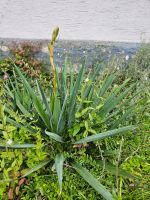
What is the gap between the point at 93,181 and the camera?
105 inches

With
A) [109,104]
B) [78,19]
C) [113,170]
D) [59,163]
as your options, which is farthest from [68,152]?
A: [78,19]

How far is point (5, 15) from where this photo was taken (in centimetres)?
571

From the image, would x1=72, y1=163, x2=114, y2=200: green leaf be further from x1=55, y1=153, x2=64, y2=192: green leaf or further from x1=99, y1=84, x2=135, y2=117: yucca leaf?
x1=99, y1=84, x2=135, y2=117: yucca leaf

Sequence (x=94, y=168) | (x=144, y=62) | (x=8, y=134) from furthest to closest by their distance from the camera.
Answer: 1. (x=144, y=62)
2. (x=94, y=168)
3. (x=8, y=134)

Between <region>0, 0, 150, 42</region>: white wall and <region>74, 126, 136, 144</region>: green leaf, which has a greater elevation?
<region>0, 0, 150, 42</region>: white wall

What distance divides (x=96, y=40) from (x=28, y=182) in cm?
352

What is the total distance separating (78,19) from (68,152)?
127 inches

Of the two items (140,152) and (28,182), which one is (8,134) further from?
(140,152)

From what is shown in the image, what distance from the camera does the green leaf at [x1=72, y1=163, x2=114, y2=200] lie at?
2576 mm

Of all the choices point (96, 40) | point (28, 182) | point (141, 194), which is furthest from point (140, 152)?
point (96, 40)

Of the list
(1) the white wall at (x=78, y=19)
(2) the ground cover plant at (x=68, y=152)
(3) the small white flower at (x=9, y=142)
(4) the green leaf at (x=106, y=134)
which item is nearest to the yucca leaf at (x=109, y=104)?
(2) the ground cover plant at (x=68, y=152)

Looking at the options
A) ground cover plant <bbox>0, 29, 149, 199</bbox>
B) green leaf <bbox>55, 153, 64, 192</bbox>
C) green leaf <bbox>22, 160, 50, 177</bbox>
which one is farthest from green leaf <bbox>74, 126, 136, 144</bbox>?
green leaf <bbox>22, 160, 50, 177</bbox>

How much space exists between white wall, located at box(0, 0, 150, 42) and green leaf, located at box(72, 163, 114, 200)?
133 inches

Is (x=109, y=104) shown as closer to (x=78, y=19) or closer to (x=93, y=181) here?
(x=93, y=181)
